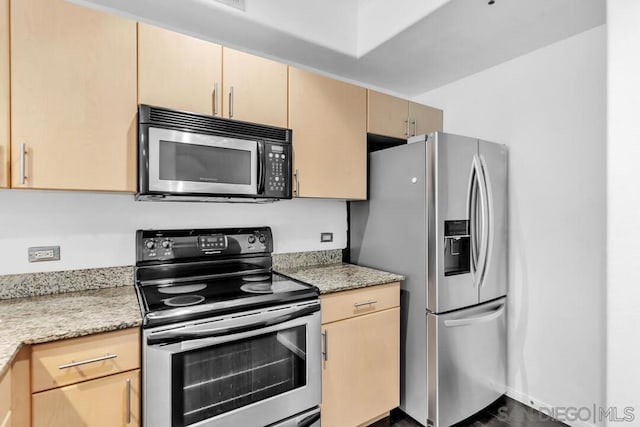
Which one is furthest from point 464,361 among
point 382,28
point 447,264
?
point 382,28

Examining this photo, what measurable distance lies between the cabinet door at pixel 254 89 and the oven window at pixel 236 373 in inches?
45.2

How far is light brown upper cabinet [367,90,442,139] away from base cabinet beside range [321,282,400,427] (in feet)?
3.64

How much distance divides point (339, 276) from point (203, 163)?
41.0 inches

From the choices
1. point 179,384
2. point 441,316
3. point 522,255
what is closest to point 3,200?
point 179,384

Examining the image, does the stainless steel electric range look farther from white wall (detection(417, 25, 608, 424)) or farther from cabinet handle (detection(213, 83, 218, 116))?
white wall (detection(417, 25, 608, 424))

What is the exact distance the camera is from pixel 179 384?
51.4 inches

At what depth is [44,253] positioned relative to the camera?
158 centimetres

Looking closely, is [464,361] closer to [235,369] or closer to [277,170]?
[235,369]

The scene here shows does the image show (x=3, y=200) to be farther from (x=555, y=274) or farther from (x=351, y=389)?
(x=555, y=274)

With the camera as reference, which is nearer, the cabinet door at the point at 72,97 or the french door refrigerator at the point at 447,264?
the cabinet door at the point at 72,97

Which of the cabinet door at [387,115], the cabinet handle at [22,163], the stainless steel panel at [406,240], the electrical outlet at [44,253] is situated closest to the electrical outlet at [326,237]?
the stainless steel panel at [406,240]

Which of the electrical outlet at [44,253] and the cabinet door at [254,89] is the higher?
the cabinet door at [254,89]

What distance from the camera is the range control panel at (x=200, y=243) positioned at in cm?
179

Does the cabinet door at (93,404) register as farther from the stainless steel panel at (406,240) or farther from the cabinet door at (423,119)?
the cabinet door at (423,119)
